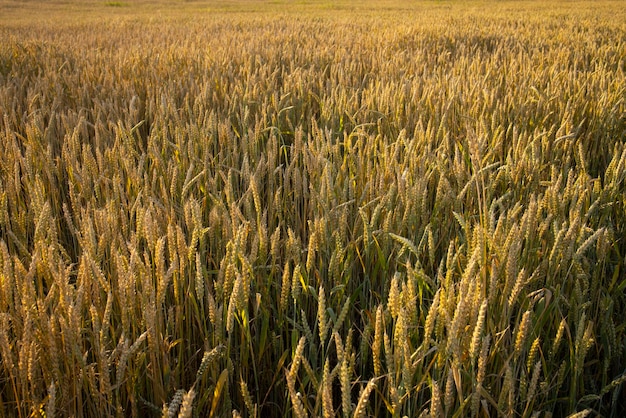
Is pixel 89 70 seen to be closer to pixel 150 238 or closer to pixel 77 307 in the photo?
pixel 150 238

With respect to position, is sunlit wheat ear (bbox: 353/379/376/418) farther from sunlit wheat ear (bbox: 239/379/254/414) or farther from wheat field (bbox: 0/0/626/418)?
sunlit wheat ear (bbox: 239/379/254/414)

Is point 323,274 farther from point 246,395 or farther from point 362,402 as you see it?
point 362,402

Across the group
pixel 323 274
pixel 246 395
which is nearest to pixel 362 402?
pixel 246 395

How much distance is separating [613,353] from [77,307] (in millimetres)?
884

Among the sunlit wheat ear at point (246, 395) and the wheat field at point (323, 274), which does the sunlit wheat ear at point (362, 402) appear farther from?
the sunlit wheat ear at point (246, 395)

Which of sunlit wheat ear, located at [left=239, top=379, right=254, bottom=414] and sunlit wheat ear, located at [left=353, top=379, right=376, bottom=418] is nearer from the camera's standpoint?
sunlit wheat ear, located at [left=353, top=379, right=376, bottom=418]

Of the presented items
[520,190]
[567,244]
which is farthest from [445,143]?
[567,244]

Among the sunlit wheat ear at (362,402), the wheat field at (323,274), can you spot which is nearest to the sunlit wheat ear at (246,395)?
the wheat field at (323,274)

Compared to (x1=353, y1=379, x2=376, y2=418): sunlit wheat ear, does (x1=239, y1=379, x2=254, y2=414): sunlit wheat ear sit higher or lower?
lower

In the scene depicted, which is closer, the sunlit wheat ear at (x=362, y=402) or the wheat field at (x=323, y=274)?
the sunlit wheat ear at (x=362, y=402)

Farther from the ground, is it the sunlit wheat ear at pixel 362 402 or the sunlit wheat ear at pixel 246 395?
the sunlit wheat ear at pixel 362 402

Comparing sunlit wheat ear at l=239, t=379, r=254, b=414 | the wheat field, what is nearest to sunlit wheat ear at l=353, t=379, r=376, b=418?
the wheat field

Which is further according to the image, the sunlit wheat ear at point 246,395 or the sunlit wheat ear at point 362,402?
the sunlit wheat ear at point 246,395

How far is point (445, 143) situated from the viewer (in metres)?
1.59
